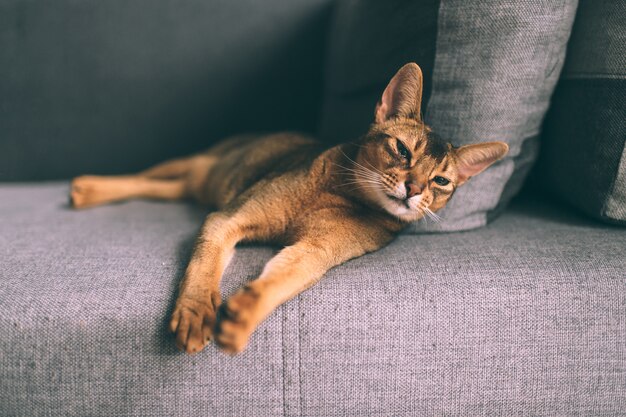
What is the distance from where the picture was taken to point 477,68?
1026 mm

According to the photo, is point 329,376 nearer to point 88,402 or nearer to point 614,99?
point 88,402

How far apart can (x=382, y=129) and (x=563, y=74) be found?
1.61 feet

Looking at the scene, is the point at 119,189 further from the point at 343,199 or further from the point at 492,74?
the point at 492,74

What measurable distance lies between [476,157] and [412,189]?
205 mm

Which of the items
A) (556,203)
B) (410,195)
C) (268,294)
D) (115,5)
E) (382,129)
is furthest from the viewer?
(115,5)

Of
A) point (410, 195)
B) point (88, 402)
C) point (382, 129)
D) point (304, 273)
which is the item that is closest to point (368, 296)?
point (304, 273)

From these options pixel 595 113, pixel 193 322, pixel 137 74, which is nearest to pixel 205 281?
pixel 193 322

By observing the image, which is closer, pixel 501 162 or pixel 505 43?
pixel 505 43

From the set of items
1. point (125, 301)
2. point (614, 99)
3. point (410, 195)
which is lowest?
point (125, 301)

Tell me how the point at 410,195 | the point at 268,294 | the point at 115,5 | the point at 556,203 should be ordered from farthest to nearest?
the point at 115,5, the point at 556,203, the point at 410,195, the point at 268,294

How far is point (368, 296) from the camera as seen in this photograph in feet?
2.85

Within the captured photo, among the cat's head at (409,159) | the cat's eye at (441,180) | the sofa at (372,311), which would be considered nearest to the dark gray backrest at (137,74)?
the sofa at (372,311)

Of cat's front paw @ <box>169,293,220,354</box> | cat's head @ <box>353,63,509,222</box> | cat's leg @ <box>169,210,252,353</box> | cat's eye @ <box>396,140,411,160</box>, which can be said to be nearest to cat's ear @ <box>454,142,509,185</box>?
cat's head @ <box>353,63,509,222</box>

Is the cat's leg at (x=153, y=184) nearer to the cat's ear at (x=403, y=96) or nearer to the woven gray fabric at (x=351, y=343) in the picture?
the woven gray fabric at (x=351, y=343)
